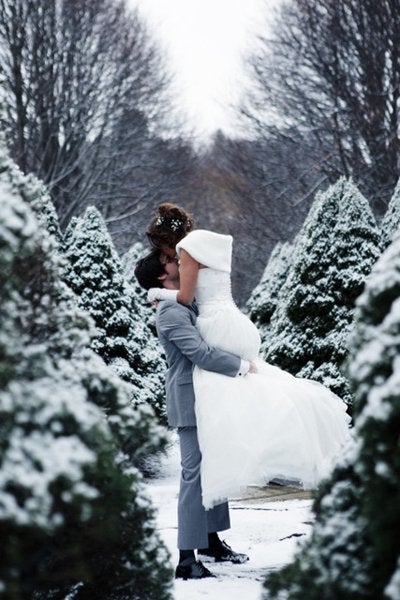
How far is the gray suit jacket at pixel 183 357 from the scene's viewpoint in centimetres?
440

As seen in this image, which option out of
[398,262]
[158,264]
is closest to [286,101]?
[158,264]

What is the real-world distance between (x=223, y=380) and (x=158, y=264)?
784 millimetres

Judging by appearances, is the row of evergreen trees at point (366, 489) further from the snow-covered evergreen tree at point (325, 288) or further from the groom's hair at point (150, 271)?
the snow-covered evergreen tree at point (325, 288)

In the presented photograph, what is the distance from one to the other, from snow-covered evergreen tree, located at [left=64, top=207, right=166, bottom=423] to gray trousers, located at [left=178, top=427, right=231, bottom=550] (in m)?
3.22

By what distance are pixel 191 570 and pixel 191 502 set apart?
0.34 meters

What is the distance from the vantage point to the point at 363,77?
19.8 m

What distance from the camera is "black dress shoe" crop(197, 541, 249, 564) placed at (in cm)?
457

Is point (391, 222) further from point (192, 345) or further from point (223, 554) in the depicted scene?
point (223, 554)

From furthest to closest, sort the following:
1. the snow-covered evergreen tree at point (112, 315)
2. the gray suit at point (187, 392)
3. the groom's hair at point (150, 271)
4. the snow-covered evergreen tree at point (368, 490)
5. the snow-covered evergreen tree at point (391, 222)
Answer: the snow-covered evergreen tree at point (391, 222) < the snow-covered evergreen tree at point (112, 315) < the groom's hair at point (150, 271) < the gray suit at point (187, 392) < the snow-covered evergreen tree at point (368, 490)

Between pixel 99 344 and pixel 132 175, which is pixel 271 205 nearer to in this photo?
pixel 132 175

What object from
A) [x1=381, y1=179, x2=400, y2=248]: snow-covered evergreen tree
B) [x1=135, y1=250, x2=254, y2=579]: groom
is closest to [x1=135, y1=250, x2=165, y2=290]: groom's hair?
[x1=135, y1=250, x2=254, y2=579]: groom

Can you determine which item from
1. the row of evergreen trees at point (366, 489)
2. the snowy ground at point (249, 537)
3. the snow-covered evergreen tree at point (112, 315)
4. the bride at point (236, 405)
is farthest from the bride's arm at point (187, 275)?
the snow-covered evergreen tree at point (112, 315)

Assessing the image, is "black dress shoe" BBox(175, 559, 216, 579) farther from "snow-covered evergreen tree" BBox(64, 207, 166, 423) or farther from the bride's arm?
"snow-covered evergreen tree" BBox(64, 207, 166, 423)

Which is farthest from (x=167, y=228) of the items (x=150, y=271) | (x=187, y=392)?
(x=187, y=392)
